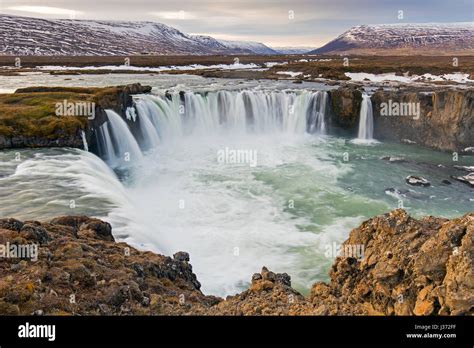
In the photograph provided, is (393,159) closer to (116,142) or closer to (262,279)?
(116,142)

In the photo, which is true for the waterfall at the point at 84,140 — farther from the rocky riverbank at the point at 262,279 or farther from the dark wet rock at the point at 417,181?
the dark wet rock at the point at 417,181

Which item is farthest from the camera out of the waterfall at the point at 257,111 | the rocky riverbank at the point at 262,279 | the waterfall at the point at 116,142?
the waterfall at the point at 257,111

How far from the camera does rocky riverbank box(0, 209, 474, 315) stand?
7023mm

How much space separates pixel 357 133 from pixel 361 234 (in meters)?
35.8

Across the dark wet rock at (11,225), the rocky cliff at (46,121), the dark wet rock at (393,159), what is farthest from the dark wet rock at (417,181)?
the dark wet rock at (11,225)

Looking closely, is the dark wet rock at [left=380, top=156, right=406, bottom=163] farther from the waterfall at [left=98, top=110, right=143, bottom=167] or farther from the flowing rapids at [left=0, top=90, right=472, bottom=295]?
the waterfall at [left=98, top=110, right=143, bottom=167]

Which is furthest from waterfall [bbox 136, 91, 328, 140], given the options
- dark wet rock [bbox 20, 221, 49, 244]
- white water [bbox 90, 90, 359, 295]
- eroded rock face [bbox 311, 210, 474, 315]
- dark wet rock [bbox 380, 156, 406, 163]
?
eroded rock face [bbox 311, 210, 474, 315]

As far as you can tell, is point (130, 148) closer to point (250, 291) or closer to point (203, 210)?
point (203, 210)

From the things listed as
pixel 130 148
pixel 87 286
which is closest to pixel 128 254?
pixel 87 286

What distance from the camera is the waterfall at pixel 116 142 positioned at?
1210 inches

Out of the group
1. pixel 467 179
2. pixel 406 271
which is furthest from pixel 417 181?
pixel 406 271

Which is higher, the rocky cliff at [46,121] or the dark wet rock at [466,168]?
the rocky cliff at [46,121]

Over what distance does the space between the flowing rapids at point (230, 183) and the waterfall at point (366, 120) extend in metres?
2.63
